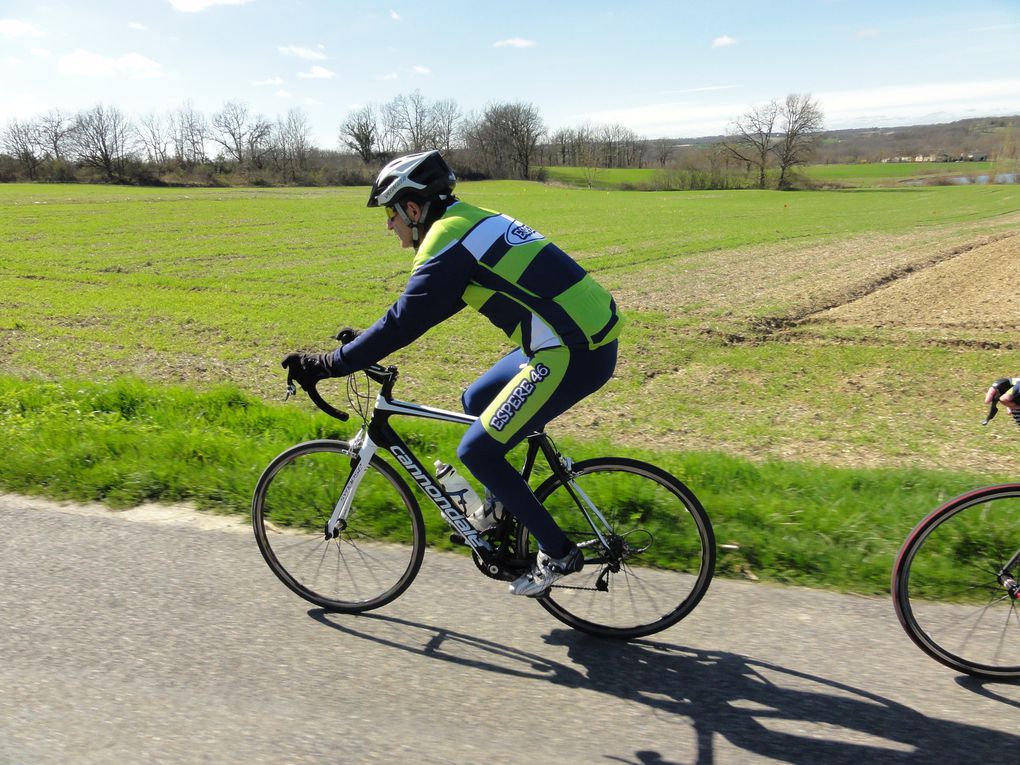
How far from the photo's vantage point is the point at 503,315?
3436mm

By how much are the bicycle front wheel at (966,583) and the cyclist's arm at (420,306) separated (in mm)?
2230

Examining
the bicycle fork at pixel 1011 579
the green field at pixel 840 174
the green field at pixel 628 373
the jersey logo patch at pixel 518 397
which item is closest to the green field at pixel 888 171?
the green field at pixel 840 174

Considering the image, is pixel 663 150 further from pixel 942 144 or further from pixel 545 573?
pixel 545 573

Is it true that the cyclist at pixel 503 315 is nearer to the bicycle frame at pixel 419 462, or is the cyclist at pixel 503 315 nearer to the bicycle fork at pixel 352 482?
the bicycle frame at pixel 419 462

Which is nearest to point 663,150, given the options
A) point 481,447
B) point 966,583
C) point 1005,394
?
point 966,583

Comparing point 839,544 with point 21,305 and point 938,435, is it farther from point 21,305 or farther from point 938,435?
point 21,305

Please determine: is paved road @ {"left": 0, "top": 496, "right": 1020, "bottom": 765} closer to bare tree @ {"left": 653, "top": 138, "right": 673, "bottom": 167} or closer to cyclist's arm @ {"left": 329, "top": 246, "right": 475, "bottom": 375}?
cyclist's arm @ {"left": 329, "top": 246, "right": 475, "bottom": 375}

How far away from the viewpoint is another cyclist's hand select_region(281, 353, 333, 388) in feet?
11.8

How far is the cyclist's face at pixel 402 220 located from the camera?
11.6 ft

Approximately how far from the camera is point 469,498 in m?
3.84

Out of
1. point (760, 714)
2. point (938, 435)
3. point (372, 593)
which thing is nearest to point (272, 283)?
point (938, 435)

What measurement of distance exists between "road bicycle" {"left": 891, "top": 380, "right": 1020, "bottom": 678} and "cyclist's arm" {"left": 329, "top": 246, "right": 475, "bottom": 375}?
2.24 metres

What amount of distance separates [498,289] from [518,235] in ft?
0.80

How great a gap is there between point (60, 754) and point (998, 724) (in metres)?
3.35
